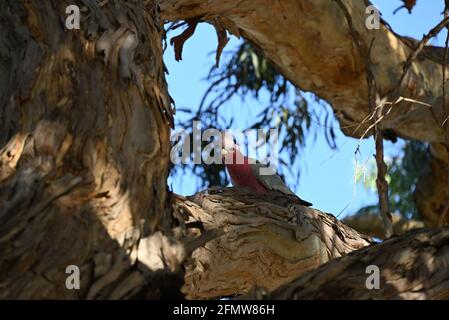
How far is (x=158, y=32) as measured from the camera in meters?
2.65

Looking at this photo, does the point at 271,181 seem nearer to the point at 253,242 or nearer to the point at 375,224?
the point at 375,224

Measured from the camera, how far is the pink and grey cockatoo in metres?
4.33

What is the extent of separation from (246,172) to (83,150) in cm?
249

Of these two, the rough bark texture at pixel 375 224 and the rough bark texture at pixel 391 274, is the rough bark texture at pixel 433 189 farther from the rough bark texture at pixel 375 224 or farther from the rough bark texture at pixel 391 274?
the rough bark texture at pixel 391 274

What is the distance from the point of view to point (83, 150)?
2.16m

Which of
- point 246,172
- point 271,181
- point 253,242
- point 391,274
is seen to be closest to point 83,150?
point 391,274

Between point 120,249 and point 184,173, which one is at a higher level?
point 184,173

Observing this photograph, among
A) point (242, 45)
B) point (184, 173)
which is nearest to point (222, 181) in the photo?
point (184, 173)

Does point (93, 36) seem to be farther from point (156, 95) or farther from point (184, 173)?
point (184, 173)

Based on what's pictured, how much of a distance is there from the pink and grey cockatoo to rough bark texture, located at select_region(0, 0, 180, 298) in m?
1.84

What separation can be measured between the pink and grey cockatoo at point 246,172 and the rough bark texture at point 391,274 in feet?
6.80

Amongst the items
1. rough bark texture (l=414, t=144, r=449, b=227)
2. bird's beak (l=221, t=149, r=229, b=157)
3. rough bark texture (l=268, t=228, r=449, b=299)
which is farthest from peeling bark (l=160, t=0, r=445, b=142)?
rough bark texture (l=268, t=228, r=449, b=299)
